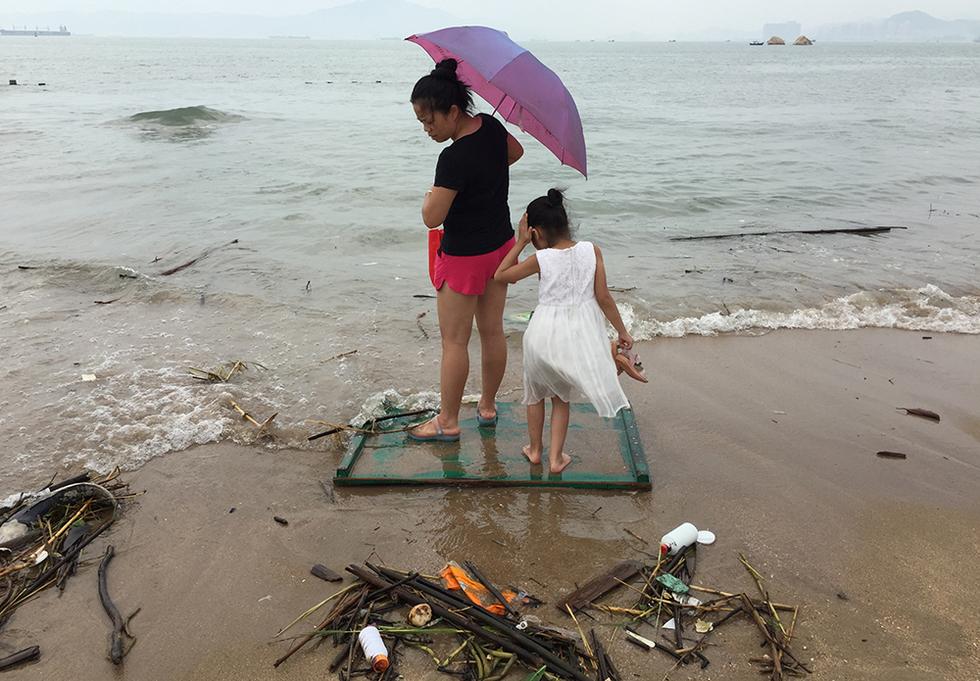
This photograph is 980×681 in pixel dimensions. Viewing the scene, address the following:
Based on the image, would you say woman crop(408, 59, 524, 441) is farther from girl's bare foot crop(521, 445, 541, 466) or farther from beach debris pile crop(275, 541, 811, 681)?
beach debris pile crop(275, 541, 811, 681)

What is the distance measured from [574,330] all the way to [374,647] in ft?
5.56

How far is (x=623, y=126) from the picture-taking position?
21.0m

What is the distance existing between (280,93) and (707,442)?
33.3 meters

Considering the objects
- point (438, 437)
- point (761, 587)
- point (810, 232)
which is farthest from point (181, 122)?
point (761, 587)

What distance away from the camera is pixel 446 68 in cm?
316

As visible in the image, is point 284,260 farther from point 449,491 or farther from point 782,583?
point 782,583

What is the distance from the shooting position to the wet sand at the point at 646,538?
2.61 m

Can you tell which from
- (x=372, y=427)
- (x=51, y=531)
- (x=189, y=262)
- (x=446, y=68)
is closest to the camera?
(x=446, y=68)

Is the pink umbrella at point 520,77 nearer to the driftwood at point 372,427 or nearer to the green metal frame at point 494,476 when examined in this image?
the green metal frame at point 494,476

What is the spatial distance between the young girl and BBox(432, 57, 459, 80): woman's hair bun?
721mm

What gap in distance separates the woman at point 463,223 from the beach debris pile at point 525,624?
127cm

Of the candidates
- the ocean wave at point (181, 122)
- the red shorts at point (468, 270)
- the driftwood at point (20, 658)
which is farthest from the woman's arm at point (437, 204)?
the ocean wave at point (181, 122)

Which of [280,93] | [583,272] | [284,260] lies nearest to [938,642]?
[583,272]

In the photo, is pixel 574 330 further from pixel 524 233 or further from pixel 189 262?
pixel 189 262
